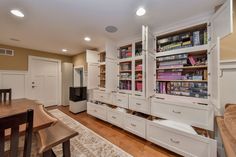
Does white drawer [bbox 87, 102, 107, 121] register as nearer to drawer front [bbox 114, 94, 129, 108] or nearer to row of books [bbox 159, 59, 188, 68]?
drawer front [bbox 114, 94, 129, 108]

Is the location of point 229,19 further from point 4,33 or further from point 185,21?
point 4,33

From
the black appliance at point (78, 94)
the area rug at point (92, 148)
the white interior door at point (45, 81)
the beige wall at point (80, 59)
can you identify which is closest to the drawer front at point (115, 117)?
the area rug at point (92, 148)

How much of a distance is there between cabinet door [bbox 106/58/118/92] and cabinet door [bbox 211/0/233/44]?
6.29 ft

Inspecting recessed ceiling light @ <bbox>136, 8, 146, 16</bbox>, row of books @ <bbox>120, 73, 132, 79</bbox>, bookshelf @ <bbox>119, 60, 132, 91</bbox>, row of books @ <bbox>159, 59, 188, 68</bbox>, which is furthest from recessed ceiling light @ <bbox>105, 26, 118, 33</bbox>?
row of books @ <bbox>159, 59, 188, 68</bbox>

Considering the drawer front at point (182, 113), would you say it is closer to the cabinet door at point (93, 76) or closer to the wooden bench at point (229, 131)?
the wooden bench at point (229, 131)

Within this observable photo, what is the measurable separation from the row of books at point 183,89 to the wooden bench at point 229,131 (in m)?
0.36

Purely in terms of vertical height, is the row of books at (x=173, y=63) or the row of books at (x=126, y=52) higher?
the row of books at (x=126, y=52)

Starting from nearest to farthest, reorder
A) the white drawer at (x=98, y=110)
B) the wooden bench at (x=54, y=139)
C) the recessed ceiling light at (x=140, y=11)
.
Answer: the wooden bench at (x=54, y=139) → the recessed ceiling light at (x=140, y=11) → the white drawer at (x=98, y=110)

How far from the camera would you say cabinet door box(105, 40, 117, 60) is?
269cm

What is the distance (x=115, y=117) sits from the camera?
2.55 meters

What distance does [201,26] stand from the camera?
5.86 feet

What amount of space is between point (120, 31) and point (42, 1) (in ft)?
4.66

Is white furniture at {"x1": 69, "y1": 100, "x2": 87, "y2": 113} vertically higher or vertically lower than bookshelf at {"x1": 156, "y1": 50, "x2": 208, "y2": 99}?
lower

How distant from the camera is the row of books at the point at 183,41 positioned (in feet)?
5.73
